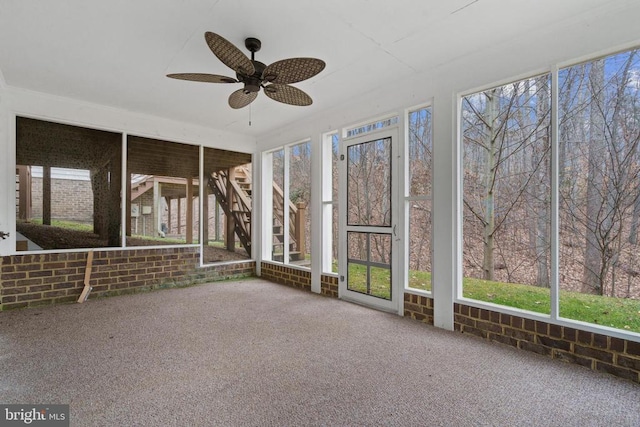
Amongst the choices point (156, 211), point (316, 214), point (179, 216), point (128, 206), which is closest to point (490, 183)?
point (316, 214)

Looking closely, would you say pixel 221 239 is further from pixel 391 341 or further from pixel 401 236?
pixel 391 341

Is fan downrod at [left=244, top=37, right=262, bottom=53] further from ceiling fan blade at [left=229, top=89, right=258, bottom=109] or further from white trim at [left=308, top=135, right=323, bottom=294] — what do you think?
white trim at [left=308, top=135, right=323, bottom=294]

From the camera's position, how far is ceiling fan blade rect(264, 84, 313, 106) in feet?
9.07

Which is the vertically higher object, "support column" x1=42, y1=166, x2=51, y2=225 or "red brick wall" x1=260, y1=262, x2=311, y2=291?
"support column" x1=42, y1=166, x2=51, y2=225

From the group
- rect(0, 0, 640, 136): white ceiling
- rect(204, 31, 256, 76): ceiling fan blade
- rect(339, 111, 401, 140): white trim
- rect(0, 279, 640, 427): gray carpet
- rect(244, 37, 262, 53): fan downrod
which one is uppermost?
rect(0, 0, 640, 136): white ceiling

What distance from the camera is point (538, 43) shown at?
263 cm

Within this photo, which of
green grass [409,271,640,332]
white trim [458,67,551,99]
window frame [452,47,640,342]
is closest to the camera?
window frame [452,47,640,342]

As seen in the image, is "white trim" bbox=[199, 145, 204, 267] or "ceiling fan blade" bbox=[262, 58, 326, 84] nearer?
"ceiling fan blade" bbox=[262, 58, 326, 84]

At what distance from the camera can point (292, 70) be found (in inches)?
95.1

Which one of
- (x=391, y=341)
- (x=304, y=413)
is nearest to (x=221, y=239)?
(x=391, y=341)

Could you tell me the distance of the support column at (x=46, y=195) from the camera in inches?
161

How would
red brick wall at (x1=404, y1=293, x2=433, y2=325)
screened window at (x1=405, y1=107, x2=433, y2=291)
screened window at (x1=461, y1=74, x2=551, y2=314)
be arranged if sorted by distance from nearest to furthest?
red brick wall at (x1=404, y1=293, x2=433, y2=325) → screened window at (x1=461, y1=74, x2=551, y2=314) → screened window at (x1=405, y1=107, x2=433, y2=291)

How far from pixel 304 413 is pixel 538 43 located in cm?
351

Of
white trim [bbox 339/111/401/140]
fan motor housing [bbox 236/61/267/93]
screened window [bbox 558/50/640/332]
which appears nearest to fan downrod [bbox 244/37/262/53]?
fan motor housing [bbox 236/61/267/93]
